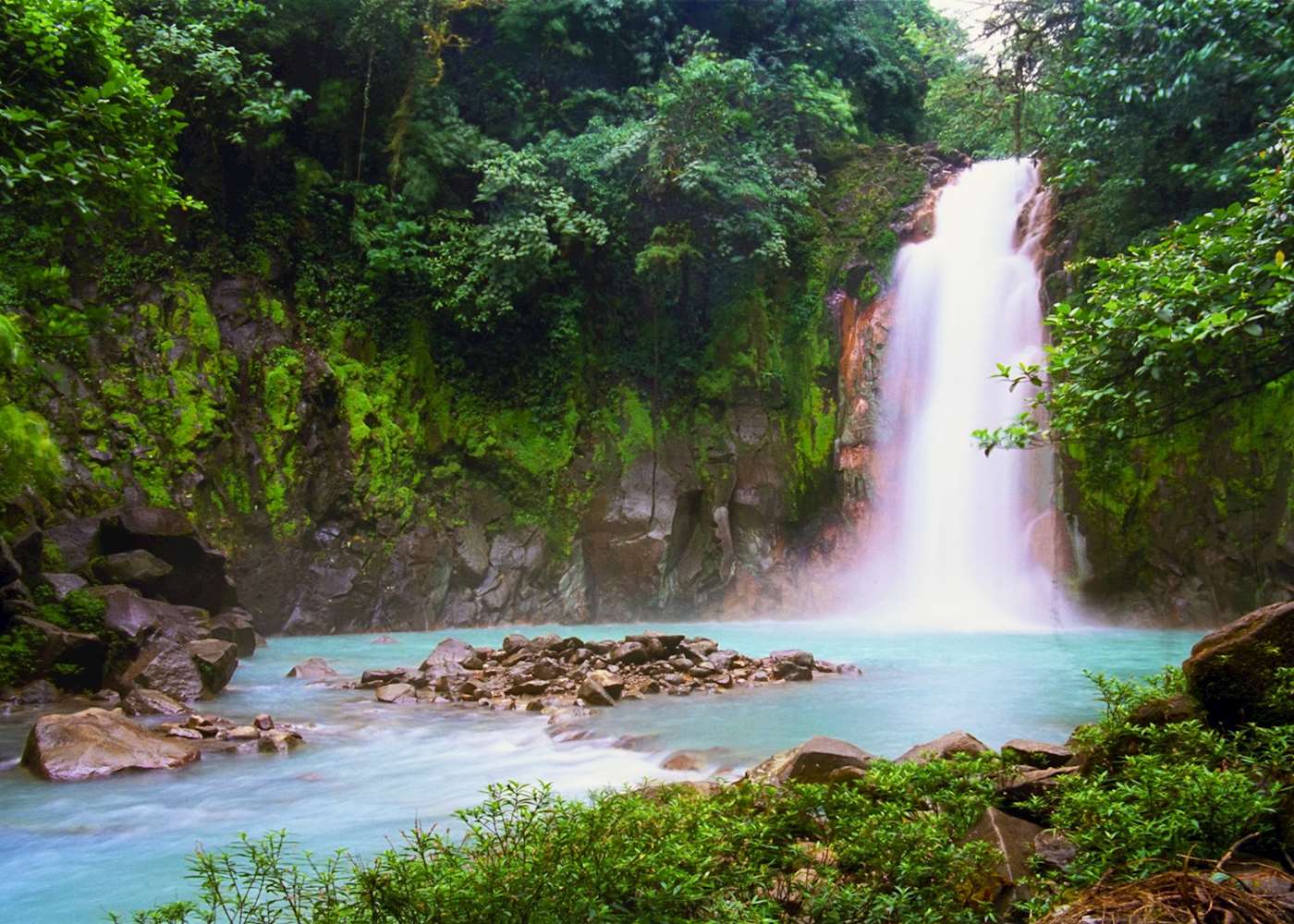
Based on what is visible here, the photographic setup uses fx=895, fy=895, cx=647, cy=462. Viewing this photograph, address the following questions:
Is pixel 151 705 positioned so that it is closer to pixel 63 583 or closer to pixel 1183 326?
pixel 63 583

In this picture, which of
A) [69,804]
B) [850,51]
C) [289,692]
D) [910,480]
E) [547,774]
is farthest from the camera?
[850,51]

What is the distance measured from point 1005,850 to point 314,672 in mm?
8675

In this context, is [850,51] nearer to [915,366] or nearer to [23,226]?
[915,366]

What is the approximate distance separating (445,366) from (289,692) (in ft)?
29.5

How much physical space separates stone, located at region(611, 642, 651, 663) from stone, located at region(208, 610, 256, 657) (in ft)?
16.1

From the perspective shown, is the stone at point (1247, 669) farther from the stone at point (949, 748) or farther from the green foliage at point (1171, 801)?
the stone at point (949, 748)

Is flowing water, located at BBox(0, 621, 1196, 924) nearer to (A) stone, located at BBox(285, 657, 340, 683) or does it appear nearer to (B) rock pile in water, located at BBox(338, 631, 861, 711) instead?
(A) stone, located at BBox(285, 657, 340, 683)

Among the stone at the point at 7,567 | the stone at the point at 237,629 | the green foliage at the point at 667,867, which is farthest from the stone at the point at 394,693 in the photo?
the green foliage at the point at 667,867

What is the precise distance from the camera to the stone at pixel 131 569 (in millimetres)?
10469

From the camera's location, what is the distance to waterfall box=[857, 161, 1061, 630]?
15.8 meters

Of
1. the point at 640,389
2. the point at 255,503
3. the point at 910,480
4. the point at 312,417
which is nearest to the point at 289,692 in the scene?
the point at 255,503

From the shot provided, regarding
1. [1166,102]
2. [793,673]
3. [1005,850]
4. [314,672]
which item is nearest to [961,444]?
[1166,102]

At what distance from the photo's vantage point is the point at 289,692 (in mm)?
9078

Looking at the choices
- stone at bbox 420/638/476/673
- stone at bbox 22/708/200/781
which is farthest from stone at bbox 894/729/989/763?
stone at bbox 420/638/476/673
